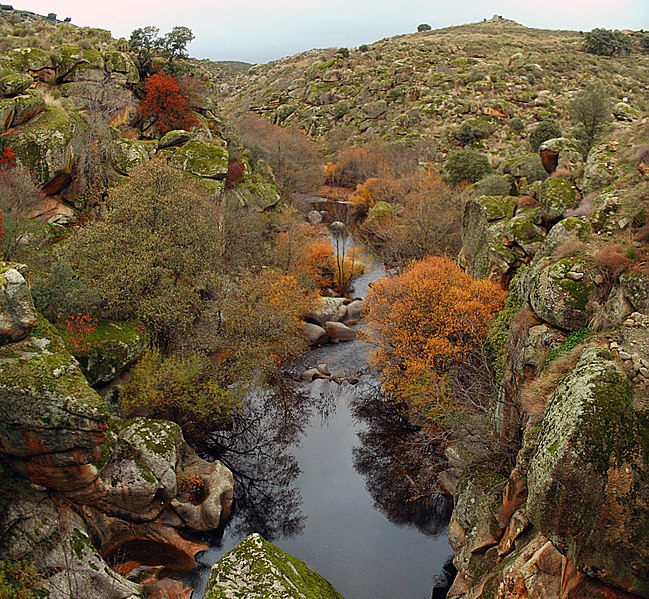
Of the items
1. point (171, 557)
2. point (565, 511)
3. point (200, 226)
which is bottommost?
point (171, 557)

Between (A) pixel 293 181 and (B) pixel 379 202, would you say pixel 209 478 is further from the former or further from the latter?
(A) pixel 293 181

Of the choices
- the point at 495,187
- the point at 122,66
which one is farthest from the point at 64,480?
the point at 122,66

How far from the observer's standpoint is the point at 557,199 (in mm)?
25250

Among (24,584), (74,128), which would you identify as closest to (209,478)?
(24,584)

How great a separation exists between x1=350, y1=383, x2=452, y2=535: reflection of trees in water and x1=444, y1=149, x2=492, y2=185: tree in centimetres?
2909

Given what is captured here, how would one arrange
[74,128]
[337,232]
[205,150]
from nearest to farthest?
1. [74,128]
2. [205,150]
3. [337,232]

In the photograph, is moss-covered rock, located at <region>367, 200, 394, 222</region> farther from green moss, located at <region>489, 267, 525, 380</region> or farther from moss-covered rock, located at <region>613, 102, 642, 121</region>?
green moss, located at <region>489, 267, 525, 380</region>

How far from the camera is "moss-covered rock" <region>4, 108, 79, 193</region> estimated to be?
89.8 ft

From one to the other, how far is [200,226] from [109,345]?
23.9ft

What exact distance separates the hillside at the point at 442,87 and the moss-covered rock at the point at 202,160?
3515 centimetres

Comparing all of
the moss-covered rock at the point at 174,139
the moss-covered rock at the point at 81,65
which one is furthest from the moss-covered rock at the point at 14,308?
the moss-covered rock at the point at 81,65

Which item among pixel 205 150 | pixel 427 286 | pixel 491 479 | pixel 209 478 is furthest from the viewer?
pixel 205 150

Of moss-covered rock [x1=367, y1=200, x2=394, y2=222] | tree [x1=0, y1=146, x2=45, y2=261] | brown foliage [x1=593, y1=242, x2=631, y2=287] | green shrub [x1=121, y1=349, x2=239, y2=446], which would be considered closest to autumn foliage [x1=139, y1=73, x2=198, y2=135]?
tree [x1=0, y1=146, x2=45, y2=261]

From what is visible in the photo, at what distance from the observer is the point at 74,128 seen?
99.0 feet
